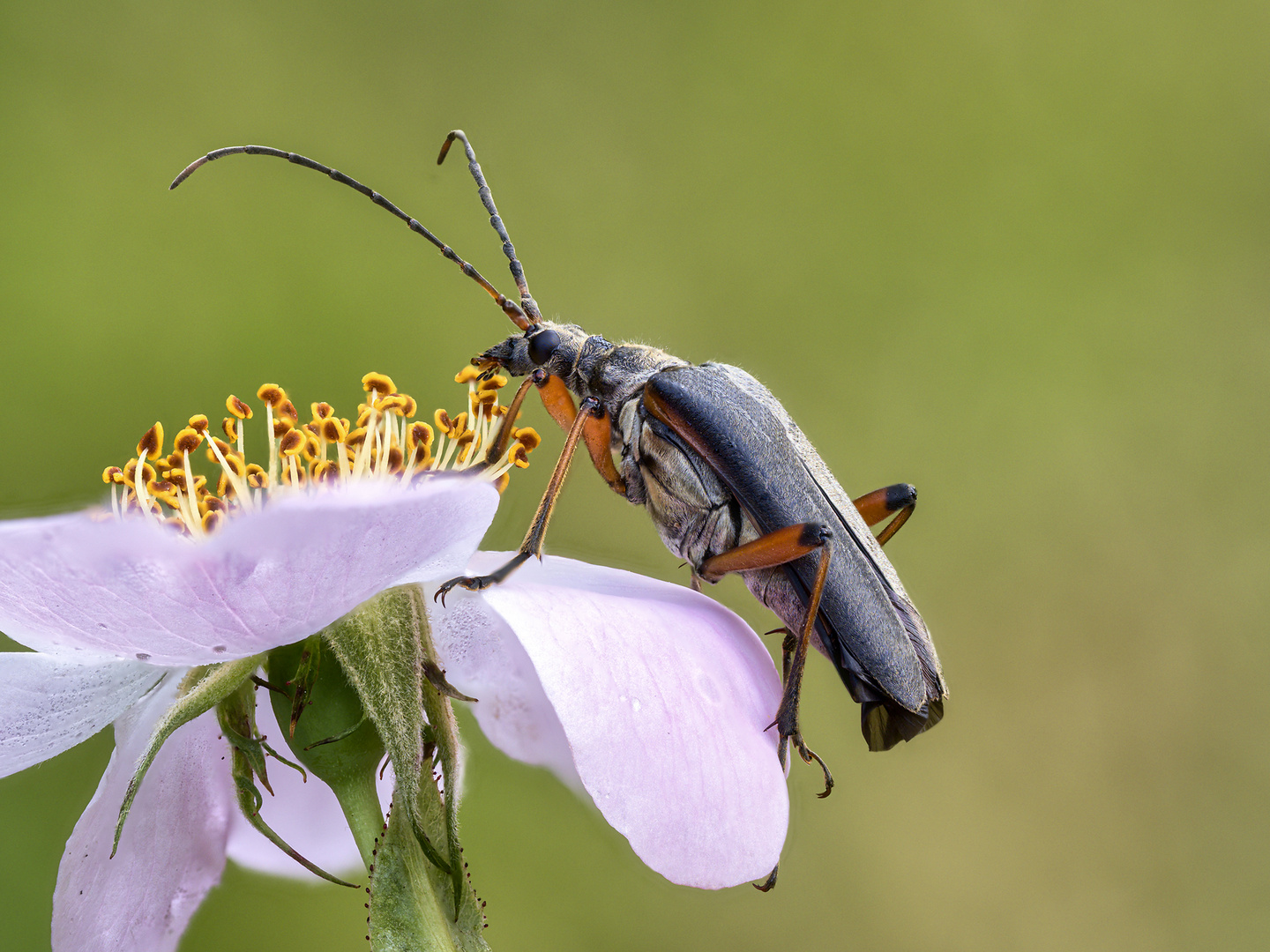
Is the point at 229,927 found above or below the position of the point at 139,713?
below

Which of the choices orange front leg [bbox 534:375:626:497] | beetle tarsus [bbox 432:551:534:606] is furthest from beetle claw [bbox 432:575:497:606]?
orange front leg [bbox 534:375:626:497]

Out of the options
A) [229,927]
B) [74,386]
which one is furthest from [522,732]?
[74,386]

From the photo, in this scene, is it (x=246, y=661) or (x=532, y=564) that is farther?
(x=532, y=564)

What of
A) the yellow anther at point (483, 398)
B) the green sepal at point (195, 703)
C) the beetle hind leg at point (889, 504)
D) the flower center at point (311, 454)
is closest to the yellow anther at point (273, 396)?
the flower center at point (311, 454)

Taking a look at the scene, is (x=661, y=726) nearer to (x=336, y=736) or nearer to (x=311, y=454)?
(x=336, y=736)

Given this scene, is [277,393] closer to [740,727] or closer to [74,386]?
[740,727]

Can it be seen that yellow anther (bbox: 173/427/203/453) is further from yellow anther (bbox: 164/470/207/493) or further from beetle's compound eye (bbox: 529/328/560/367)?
beetle's compound eye (bbox: 529/328/560/367)
